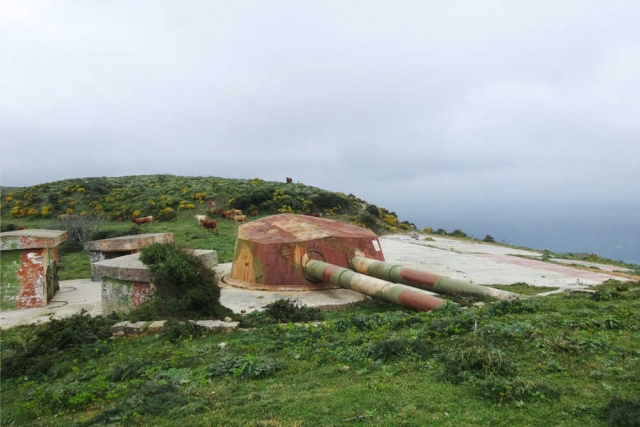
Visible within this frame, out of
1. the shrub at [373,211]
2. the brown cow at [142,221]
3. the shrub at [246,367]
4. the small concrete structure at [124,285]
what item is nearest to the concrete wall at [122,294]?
the small concrete structure at [124,285]

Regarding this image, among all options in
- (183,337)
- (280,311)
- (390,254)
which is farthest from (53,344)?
(390,254)

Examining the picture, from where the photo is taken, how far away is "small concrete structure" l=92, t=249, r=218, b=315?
778 cm

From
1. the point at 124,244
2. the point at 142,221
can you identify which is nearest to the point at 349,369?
the point at 124,244

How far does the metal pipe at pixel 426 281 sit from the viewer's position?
7.50m

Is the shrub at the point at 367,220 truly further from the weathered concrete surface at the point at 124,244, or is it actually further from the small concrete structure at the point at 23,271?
the small concrete structure at the point at 23,271

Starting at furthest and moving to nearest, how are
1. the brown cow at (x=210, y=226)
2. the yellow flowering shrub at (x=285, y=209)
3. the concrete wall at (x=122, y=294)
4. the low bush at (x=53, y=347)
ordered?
the yellow flowering shrub at (x=285, y=209) < the brown cow at (x=210, y=226) < the concrete wall at (x=122, y=294) < the low bush at (x=53, y=347)

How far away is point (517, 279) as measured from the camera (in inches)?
417

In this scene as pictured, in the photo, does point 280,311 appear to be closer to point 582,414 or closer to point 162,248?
point 162,248

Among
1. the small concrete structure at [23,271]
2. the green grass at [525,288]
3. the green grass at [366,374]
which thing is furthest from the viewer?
the small concrete structure at [23,271]

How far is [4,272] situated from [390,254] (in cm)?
1078

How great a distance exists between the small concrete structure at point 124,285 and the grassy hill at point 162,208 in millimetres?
9994

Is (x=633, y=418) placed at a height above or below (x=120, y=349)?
above

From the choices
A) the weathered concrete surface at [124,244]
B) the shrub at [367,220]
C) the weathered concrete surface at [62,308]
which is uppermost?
the shrub at [367,220]

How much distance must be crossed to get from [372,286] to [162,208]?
77.8ft
